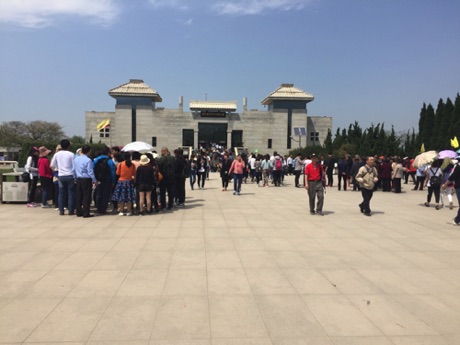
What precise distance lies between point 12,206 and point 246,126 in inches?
1935

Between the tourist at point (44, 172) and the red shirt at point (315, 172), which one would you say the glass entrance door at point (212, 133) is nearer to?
the tourist at point (44, 172)

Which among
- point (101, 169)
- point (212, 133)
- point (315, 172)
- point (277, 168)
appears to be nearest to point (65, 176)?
point (101, 169)

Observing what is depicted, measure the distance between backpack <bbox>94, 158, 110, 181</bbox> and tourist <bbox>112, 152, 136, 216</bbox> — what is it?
1.12 feet

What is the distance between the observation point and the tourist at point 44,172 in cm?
1036

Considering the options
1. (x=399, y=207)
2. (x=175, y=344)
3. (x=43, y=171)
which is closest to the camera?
(x=175, y=344)

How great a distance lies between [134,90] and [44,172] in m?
48.1

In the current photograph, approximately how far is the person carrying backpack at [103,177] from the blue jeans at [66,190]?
24.7 inches

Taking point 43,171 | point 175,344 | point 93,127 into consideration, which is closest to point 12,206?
point 43,171

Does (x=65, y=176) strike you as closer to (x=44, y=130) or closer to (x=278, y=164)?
(x=278, y=164)

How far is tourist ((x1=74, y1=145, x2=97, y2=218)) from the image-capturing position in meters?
9.09

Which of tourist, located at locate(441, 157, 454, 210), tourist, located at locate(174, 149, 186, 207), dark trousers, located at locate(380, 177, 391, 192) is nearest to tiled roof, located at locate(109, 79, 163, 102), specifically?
dark trousers, located at locate(380, 177, 391, 192)

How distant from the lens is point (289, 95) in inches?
2283

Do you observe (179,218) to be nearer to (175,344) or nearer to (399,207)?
(175,344)

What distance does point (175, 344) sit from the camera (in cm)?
315
